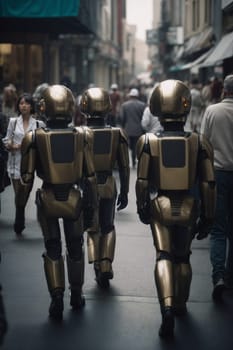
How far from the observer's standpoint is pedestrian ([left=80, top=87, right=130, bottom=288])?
6.51m

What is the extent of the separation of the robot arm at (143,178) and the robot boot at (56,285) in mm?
779

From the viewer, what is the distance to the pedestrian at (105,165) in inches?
256

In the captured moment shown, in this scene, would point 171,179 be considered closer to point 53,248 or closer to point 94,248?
point 53,248

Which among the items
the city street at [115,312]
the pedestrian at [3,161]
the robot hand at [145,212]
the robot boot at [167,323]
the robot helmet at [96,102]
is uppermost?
the robot helmet at [96,102]

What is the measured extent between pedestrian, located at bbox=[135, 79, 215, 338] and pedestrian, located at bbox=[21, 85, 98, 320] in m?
0.50

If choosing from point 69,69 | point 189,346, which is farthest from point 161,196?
point 69,69

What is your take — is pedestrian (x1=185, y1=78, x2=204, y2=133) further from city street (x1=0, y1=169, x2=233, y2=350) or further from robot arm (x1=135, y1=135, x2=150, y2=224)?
robot arm (x1=135, y1=135, x2=150, y2=224)

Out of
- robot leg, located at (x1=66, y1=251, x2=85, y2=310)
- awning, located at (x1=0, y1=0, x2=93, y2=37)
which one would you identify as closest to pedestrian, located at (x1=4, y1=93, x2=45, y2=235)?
robot leg, located at (x1=66, y1=251, x2=85, y2=310)

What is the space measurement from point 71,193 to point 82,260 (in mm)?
577

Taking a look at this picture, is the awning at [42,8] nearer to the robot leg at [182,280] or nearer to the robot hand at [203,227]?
the robot hand at [203,227]

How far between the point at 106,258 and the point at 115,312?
0.91 metres

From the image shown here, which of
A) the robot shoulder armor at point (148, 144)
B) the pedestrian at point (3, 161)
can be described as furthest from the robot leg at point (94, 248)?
the robot shoulder armor at point (148, 144)

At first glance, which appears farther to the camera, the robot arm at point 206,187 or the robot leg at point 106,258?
the robot leg at point 106,258

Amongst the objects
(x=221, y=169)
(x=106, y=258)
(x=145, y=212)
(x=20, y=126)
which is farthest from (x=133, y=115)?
(x=145, y=212)
